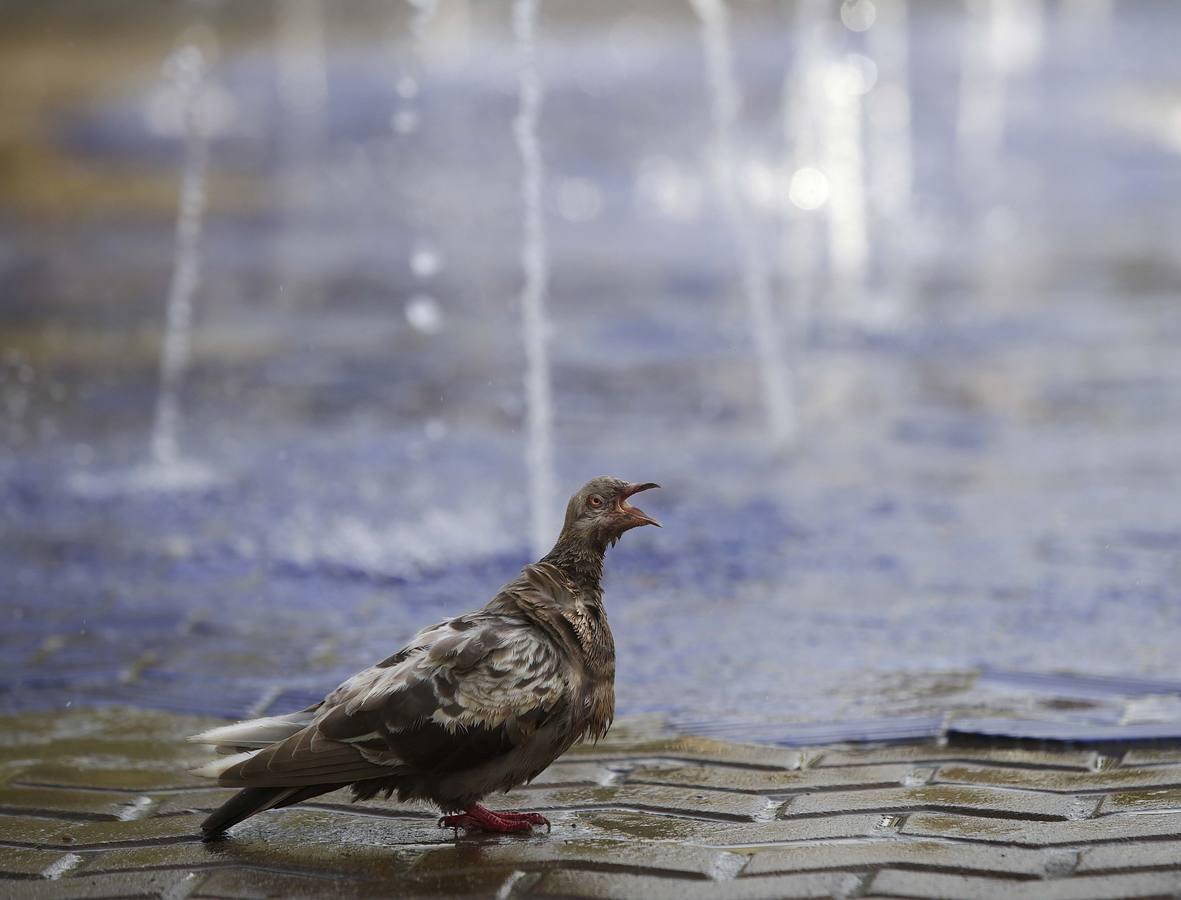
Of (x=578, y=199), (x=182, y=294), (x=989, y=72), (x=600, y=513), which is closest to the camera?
(x=600, y=513)

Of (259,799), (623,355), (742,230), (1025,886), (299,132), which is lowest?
(1025,886)

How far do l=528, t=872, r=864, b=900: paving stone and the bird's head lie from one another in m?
0.76

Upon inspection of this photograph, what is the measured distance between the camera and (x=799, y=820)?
3566 mm

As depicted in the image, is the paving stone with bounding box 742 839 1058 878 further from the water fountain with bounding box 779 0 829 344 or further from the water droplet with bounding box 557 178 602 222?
the water droplet with bounding box 557 178 602 222

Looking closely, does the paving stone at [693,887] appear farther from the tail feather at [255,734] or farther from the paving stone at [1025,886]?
the tail feather at [255,734]

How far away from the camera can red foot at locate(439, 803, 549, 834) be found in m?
3.54

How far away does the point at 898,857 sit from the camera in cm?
326

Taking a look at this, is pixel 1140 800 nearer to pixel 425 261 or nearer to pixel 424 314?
pixel 424 314

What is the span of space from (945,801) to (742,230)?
11.6m

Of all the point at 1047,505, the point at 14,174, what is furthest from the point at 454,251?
the point at 1047,505

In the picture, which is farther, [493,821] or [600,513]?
[600,513]

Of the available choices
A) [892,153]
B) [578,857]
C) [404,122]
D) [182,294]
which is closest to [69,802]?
[578,857]

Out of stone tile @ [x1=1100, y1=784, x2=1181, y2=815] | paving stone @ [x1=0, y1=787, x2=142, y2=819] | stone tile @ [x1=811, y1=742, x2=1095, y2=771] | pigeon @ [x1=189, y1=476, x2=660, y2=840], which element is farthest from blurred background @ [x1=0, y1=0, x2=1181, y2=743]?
pigeon @ [x1=189, y1=476, x2=660, y2=840]

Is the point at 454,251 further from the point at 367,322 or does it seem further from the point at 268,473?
→ the point at 268,473
